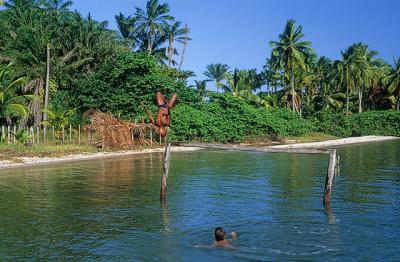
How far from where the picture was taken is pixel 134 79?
1858 inches

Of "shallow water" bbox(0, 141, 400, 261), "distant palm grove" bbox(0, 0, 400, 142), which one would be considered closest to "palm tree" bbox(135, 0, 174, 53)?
"distant palm grove" bbox(0, 0, 400, 142)

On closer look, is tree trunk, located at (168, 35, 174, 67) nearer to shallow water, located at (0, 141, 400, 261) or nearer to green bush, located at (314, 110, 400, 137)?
green bush, located at (314, 110, 400, 137)

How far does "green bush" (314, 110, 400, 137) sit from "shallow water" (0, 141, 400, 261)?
36795mm

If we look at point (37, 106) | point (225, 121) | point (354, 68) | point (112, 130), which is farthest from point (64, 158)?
point (354, 68)

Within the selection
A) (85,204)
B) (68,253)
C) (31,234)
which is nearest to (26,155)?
(85,204)

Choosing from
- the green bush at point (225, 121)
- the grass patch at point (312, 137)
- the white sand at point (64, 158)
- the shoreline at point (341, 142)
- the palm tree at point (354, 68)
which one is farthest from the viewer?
the palm tree at point (354, 68)

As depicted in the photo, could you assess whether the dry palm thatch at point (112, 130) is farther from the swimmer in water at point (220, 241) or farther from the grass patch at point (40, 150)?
the swimmer in water at point (220, 241)

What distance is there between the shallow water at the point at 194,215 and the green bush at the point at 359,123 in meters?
36.8

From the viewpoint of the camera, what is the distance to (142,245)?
12461 millimetres

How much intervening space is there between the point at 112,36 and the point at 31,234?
4299 centimetres

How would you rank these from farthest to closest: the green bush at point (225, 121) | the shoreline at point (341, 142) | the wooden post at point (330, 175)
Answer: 1. the shoreline at point (341, 142)
2. the green bush at point (225, 121)
3. the wooden post at point (330, 175)

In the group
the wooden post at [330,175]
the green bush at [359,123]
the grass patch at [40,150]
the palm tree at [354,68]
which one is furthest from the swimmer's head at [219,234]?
the palm tree at [354,68]

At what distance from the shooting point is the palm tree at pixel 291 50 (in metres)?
65.9

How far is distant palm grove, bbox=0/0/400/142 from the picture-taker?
41469 mm
